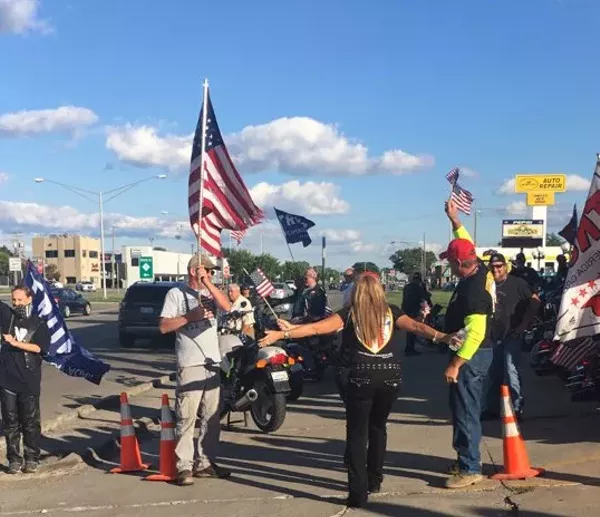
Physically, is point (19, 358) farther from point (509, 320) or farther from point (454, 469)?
point (509, 320)

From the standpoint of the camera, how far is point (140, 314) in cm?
2053

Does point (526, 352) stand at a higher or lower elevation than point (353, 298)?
lower

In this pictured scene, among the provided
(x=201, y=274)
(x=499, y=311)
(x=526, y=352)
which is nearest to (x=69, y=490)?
(x=201, y=274)

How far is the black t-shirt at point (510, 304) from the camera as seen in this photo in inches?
325

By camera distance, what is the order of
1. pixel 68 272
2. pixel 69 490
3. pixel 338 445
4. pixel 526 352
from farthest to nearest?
1. pixel 68 272
2. pixel 526 352
3. pixel 338 445
4. pixel 69 490

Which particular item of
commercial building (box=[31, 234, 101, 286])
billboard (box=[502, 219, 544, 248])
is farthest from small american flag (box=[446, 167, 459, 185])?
commercial building (box=[31, 234, 101, 286])

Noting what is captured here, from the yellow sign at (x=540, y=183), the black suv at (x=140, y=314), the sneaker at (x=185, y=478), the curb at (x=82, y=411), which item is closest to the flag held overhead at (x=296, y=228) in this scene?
the black suv at (x=140, y=314)

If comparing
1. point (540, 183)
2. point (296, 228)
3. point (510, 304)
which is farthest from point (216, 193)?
point (540, 183)

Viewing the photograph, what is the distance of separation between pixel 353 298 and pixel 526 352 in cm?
1019

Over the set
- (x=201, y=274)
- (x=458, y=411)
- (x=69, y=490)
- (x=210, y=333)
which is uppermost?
(x=201, y=274)

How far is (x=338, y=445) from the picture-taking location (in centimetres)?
787

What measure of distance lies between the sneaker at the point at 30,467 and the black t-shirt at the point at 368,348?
3386 millimetres

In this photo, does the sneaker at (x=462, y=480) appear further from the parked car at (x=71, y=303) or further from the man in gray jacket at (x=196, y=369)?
the parked car at (x=71, y=303)

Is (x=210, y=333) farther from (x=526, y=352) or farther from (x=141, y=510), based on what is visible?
(x=526, y=352)
